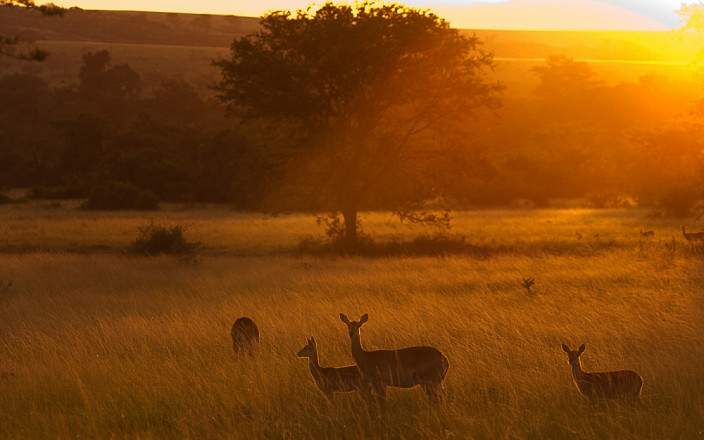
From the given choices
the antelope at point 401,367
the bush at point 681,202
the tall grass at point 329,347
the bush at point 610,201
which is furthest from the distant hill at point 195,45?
the antelope at point 401,367

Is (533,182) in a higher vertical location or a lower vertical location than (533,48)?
lower

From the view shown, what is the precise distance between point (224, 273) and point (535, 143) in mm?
62649

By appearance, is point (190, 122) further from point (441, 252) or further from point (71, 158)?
point (441, 252)

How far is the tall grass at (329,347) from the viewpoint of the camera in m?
7.53

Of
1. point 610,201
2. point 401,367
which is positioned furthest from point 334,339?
point 610,201

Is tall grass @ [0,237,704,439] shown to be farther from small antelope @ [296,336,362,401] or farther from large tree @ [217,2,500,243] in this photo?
large tree @ [217,2,500,243]

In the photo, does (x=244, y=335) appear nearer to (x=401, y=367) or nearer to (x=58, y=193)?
(x=401, y=367)

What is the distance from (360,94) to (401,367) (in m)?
19.1

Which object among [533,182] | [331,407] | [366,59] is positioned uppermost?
[366,59]

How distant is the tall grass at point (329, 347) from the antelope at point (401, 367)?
0.29 m

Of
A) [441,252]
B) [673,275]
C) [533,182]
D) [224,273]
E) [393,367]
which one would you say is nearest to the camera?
[393,367]

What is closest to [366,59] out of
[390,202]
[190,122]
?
[390,202]

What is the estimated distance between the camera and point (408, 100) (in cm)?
2581

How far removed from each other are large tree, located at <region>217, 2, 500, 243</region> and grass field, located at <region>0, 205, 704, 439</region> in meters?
2.94
